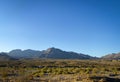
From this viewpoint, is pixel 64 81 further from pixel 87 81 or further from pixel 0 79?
pixel 0 79

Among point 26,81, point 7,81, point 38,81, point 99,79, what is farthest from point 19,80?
point 99,79

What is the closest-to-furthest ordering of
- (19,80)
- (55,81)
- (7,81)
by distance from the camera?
(19,80) < (7,81) < (55,81)

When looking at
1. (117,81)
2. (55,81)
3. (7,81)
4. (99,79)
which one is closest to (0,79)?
(7,81)

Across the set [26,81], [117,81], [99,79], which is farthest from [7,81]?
[117,81]

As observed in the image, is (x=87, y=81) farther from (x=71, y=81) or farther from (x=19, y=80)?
(x=19, y=80)

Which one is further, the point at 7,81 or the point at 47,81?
the point at 47,81

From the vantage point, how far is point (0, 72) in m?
29.2

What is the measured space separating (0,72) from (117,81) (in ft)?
43.3

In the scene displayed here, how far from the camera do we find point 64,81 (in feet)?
92.1

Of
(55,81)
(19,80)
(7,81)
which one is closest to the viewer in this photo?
(19,80)

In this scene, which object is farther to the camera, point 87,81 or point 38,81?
point 38,81

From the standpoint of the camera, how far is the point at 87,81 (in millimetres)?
26844

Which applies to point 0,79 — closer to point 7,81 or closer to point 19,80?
point 7,81

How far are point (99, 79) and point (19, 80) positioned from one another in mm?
9030
